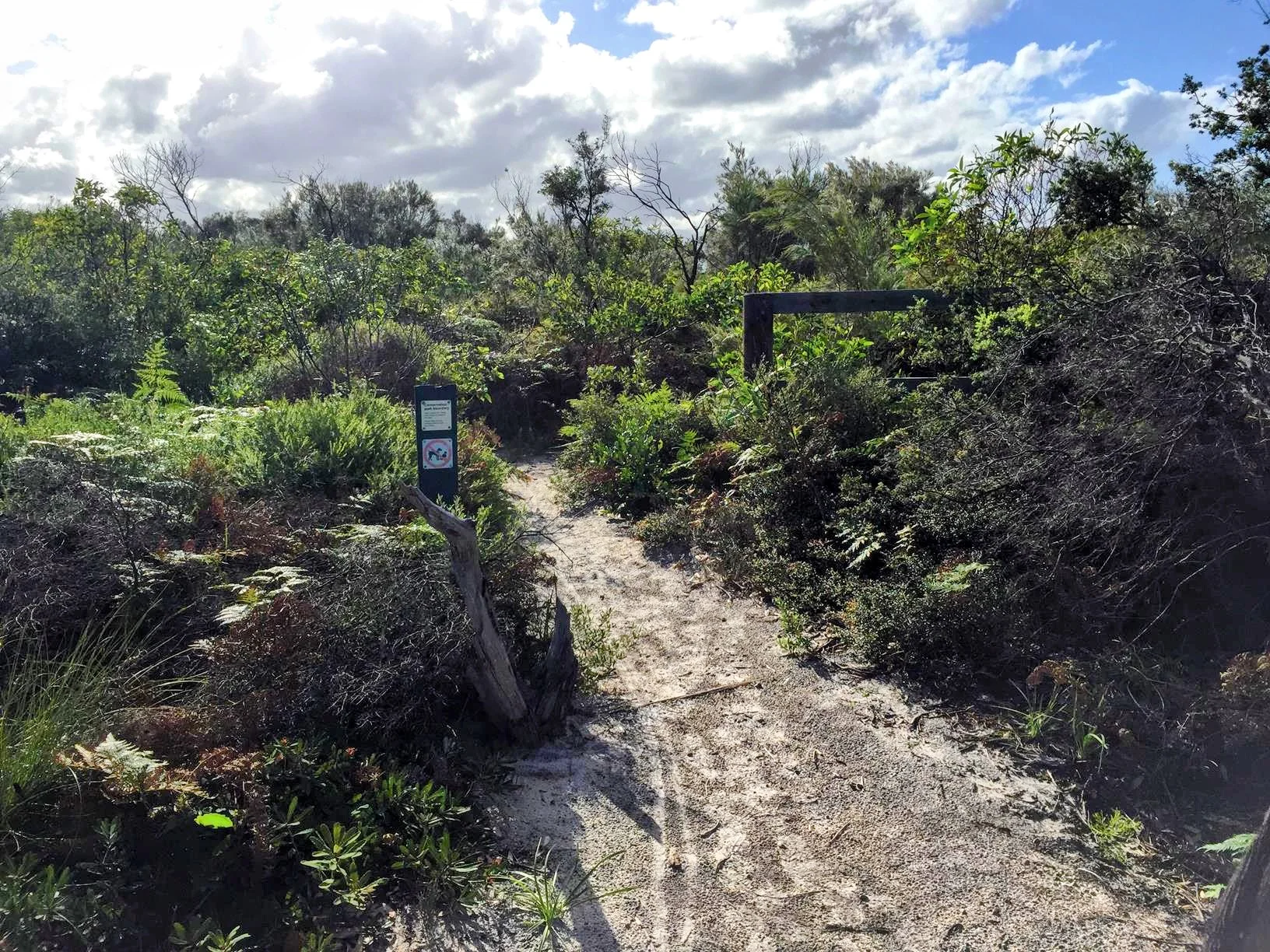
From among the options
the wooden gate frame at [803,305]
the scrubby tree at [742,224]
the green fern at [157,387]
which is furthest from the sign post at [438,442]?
the scrubby tree at [742,224]

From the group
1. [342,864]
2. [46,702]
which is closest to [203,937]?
[342,864]

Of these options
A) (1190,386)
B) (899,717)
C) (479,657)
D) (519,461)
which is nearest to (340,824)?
(479,657)

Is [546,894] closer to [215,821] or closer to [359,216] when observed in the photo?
[215,821]

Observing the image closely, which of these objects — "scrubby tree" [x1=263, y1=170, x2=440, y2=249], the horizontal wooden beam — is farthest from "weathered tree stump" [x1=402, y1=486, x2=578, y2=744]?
"scrubby tree" [x1=263, y1=170, x2=440, y2=249]

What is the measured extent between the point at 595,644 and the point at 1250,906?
3435mm

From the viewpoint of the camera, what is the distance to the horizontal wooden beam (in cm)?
705

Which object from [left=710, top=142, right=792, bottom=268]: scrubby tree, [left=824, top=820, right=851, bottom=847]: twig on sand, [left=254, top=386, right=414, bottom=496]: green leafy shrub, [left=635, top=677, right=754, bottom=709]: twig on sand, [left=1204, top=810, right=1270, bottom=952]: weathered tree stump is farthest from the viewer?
[left=710, top=142, right=792, bottom=268]: scrubby tree

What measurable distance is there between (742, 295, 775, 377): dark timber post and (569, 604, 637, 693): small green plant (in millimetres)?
3400

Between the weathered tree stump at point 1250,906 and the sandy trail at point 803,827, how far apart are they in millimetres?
564

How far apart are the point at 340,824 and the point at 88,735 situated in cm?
105

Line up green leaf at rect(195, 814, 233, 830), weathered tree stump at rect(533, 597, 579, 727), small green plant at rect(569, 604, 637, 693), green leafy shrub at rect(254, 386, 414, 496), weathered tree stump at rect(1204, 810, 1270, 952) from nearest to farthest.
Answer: weathered tree stump at rect(1204, 810, 1270, 952), green leaf at rect(195, 814, 233, 830), weathered tree stump at rect(533, 597, 579, 727), small green plant at rect(569, 604, 637, 693), green leafy shrub at rect(254, 386, 414, 496)

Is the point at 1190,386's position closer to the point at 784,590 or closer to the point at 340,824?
the point at 784,590

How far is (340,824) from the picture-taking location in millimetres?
3232

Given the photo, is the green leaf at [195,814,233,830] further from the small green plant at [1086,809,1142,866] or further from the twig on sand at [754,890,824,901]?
the small green plant at [1086,809,1142,866]
